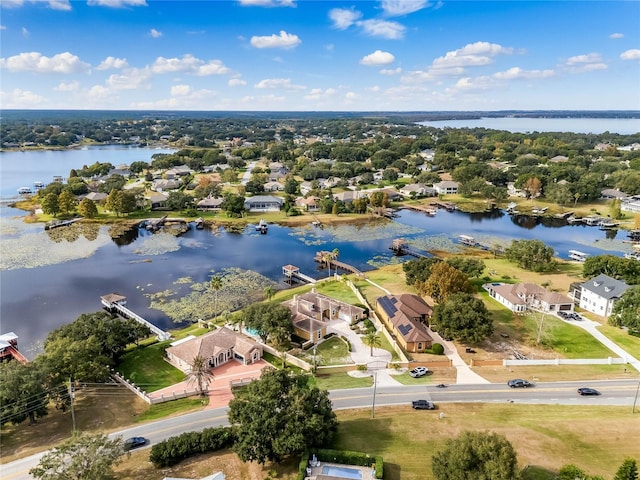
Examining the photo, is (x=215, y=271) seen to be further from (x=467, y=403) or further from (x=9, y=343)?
(x=467, y=403)

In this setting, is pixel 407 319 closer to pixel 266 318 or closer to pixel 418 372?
pixel 418 372

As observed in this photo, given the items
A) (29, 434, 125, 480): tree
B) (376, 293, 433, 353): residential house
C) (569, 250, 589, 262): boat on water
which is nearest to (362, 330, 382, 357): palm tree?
(376, 293, 433, 353): residential house

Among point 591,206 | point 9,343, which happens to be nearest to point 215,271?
point 9,343

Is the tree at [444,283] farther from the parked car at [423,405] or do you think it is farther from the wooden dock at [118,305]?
the wooden dock at [118,305]

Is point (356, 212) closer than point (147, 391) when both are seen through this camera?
No

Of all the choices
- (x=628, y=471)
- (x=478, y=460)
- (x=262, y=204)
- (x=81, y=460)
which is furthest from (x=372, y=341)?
(x=262, y=204)

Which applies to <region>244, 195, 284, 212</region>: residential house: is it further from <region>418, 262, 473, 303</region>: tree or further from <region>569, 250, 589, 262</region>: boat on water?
<region>569, 250, 589, 262</region>: boat on water
